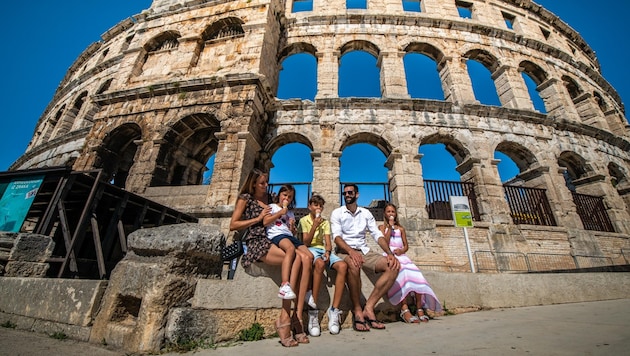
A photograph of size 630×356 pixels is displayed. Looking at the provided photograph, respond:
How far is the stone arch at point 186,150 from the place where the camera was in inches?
332

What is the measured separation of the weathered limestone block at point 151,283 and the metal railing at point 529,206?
33.5 feet

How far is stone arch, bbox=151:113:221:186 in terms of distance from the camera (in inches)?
332

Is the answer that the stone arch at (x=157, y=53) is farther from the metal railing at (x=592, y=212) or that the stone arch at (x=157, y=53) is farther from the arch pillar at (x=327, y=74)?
the metal railing at (x=592, y=212)

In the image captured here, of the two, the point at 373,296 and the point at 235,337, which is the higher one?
the point at 373,296

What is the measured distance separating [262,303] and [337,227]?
1306 mm

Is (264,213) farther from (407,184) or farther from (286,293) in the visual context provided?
(407,184)

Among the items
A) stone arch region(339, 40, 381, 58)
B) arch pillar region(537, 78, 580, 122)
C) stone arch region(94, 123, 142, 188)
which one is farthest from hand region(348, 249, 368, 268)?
arch pillar region(537, 78, 580, 122)

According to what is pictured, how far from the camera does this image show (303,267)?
259 centimetres

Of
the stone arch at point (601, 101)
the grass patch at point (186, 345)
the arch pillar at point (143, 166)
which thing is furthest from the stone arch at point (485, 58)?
the grass patch at point (186, 345)

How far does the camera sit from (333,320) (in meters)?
2.64

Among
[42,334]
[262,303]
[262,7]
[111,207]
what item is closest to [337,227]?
[262,303]

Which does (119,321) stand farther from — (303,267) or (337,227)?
(337,227)

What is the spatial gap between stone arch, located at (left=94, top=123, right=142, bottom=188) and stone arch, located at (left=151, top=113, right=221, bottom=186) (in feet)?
3.92

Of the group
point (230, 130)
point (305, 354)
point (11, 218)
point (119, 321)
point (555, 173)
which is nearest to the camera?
point (305, 354)
